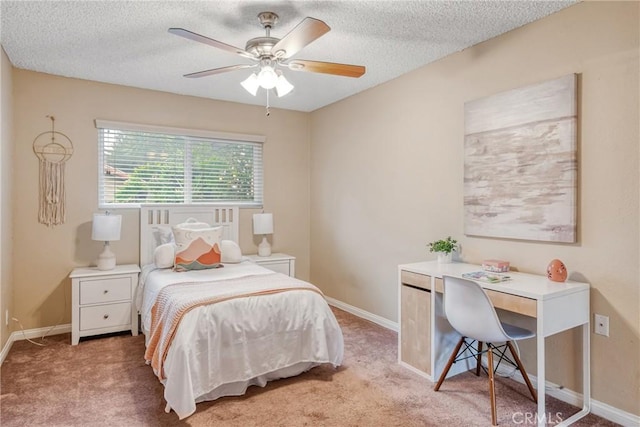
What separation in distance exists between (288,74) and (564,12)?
7.37 ft

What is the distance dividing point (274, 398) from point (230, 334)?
0.51m

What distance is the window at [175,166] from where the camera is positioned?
399 cm

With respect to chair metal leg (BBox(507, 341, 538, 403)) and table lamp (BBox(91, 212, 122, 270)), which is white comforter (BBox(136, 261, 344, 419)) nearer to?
table lamp (BBox(91, 212, 122, 270))

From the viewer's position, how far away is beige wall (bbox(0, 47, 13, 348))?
3.01 m

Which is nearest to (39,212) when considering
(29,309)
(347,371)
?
(29,309)

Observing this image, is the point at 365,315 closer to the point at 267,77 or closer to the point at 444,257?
the point at 444,257

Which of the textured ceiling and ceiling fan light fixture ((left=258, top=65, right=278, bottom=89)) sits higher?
the textured ceiling

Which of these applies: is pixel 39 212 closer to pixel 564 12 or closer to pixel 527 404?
pixel 527 404

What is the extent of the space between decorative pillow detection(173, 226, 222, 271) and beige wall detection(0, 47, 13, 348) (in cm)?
131

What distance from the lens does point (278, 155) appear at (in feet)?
16.4

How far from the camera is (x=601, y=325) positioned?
2.28m

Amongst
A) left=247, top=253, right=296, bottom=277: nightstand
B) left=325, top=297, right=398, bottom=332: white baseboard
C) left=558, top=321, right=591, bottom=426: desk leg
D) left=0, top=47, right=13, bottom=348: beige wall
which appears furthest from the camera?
left=247, top=253, right=296, bottom=277: nightstand

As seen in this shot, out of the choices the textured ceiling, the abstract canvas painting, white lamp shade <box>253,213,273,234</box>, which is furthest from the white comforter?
the textured ceiling

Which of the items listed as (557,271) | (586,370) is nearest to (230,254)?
(557,271)
